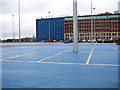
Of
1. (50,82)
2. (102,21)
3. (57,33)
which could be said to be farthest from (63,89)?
(57,33)

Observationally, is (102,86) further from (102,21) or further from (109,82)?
(102,21)

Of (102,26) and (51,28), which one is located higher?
(51,28)

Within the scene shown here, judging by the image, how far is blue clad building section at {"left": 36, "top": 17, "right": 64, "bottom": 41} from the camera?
159 metres

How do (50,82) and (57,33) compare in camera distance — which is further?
(57,33)

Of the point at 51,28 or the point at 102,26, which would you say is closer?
the point at 102,26

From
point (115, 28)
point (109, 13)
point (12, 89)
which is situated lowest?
point (12, 89)

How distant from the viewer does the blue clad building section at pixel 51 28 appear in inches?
6270

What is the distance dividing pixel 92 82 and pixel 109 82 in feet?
1.75

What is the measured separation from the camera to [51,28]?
16362 centimetres

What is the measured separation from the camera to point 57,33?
161 m


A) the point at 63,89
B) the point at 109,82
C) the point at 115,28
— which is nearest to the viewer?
the point at 63,89

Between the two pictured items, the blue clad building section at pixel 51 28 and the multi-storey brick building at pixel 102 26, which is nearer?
the multi-storey brick building at pixel 102 26

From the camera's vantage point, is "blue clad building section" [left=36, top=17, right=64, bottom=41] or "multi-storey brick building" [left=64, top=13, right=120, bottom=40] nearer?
"multi-storey brick building" [left=64, top=13, right=120, bottom=40]

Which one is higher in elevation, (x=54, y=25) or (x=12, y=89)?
(x=54, y=25)
